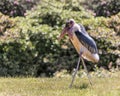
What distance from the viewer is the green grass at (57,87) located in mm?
7758

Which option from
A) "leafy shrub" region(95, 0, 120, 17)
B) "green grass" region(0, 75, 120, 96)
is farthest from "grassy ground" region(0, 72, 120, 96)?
"leafy shrub" region(95, 0, 120, 17)

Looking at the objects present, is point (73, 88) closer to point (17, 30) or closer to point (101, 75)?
point (101, 75)

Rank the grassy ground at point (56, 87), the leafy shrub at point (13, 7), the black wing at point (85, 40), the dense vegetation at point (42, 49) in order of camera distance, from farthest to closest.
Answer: the leafy shrub at point (13, 7)
the dense vegetation at point (42, 49)
the black wing at point (85, 40)
the grassy ground at point (56, 87)

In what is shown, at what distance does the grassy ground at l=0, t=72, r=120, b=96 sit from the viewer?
7.76 metres

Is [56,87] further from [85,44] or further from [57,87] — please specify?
[85,44]

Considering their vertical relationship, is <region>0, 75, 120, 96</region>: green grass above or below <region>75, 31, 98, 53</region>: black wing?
below

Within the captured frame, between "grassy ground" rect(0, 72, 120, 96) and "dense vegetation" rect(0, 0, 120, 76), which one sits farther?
"dense vegetation" rect(0, 0, 120, 76)

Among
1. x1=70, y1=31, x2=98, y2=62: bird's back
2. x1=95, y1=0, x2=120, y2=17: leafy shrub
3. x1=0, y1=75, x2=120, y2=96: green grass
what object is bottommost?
x1=0, y1=75, x2=120, y2=96: green grass

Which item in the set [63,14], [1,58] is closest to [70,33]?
[1,58]

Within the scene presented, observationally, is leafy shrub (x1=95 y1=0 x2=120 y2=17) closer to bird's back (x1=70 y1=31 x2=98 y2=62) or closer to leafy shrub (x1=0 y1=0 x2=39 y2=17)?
leafy shrub (x1=0 y1=0 x2=39 y2=17)

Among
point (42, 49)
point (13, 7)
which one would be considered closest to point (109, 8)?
point (13, 7)

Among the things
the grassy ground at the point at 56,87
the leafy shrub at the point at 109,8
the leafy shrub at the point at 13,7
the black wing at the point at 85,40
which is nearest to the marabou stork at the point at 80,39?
the black wing at the point at 85,40

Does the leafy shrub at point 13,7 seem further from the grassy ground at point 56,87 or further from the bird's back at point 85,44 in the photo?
the bird's back at point 85,44

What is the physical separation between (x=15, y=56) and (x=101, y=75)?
2066 mm
